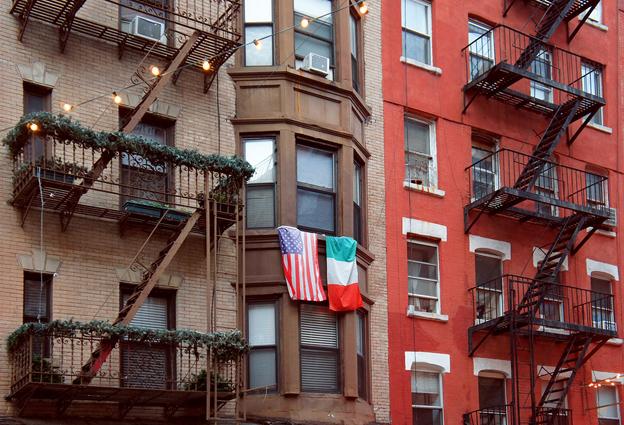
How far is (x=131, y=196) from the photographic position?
20250 mm

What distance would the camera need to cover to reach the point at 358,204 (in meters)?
24.2

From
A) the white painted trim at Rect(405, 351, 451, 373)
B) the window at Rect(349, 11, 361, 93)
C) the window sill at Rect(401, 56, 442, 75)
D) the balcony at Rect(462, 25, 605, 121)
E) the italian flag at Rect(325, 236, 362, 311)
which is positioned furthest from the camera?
the balcony at Rect(462, 25, 605, 121)

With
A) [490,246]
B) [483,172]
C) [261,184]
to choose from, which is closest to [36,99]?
[261,184]

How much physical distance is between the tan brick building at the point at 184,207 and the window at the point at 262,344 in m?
0.03

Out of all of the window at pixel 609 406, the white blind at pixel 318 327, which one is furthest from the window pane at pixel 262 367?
the window at pixel 609 406

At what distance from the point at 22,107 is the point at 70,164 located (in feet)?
5.23

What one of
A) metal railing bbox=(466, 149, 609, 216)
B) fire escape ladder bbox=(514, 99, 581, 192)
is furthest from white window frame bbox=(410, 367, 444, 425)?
fire escape ladder bbox=(514, 99, 581, 192)

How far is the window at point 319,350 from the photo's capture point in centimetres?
2203

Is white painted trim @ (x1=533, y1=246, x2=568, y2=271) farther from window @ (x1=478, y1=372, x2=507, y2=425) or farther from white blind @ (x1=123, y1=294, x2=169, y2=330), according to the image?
white blind @ (x1=123, y1=294, x2=169, y2=330)

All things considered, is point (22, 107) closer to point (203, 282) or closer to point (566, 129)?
point (203, 282)

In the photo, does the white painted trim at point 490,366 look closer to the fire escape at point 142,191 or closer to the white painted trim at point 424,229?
the white painted trim at point 424,229

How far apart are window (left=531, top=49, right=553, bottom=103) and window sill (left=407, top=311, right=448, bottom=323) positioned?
23.2ft

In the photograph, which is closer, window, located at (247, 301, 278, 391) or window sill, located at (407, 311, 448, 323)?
window, located at (247, 301, 278, 391)

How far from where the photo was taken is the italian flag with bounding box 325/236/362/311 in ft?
73.4
